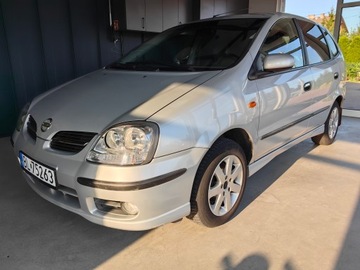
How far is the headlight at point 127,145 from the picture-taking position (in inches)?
61.3

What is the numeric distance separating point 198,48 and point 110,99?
37.9 inches

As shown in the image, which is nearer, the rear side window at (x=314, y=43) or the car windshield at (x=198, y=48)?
the car windshield at (x=198, y=48)

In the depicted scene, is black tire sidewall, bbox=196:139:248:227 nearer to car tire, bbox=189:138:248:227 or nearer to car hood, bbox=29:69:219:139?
car tire, bbox=189:138:248:227

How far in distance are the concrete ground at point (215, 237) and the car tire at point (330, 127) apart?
42.1 inches

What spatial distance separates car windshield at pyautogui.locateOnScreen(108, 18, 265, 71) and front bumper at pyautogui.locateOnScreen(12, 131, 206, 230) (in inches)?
33.3

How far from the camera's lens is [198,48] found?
2.52m

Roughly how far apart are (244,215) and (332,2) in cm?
577

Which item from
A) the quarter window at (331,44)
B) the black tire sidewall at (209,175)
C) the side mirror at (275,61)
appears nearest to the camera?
the black tire sidewall at (209,175)

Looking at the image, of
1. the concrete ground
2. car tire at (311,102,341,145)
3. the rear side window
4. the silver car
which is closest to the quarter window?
the rear side window

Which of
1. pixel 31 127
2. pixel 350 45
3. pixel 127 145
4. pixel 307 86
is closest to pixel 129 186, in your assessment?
pixel 127 145

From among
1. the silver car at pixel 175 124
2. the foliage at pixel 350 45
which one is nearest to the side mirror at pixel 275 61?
the silver car at pixel 175 124

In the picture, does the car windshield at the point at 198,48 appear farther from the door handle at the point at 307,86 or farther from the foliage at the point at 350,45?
the foliage at the point at 350,45

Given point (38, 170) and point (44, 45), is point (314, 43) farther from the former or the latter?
point (44, 45)

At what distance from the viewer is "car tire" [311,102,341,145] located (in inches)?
141
